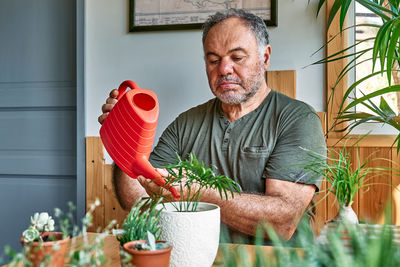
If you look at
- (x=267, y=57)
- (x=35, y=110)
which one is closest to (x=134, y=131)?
(x=267, y=57)

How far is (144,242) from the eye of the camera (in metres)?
0.68

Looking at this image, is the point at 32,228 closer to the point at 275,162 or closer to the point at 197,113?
the point at 275,162

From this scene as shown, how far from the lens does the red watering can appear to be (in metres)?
0.84

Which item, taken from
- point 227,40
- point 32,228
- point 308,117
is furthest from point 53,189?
point 32,228

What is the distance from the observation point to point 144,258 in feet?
2.06

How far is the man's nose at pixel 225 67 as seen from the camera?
5.25ft

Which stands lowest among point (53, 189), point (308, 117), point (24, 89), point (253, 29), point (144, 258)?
point (53, 189)

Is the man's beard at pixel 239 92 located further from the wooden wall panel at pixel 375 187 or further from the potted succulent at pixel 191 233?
the potted succulent at pixel 191 233

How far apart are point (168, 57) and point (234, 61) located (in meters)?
0.50

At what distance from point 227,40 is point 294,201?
2.23ft

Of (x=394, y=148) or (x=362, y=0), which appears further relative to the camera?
(x=394, y=148)

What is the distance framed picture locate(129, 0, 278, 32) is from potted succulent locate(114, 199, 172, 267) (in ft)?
4.49

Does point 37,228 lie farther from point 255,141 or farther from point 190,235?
point 255,141

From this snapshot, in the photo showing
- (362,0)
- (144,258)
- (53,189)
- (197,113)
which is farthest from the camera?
(53,189)
